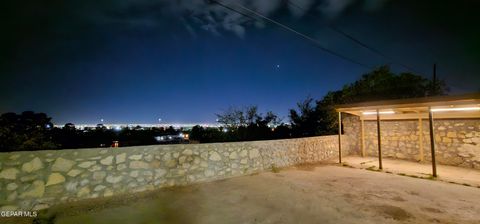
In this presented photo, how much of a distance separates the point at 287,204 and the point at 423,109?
26.1ft

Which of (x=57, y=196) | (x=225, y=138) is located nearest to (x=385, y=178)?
(x=57, y=196)

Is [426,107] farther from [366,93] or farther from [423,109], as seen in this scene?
[366,93]

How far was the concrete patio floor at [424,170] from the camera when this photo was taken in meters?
7.06

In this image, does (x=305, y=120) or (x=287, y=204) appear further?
(x=305, y=120)

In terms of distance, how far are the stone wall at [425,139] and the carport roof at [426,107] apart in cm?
24

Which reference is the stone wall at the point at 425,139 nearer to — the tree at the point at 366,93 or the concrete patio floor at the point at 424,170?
the concrete patio floor at the point at 424,170

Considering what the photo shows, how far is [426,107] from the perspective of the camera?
320 inches

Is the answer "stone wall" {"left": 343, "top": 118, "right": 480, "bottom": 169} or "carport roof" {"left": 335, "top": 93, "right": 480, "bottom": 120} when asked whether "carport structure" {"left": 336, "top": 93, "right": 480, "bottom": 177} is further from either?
"stone wall" {"left": 343, "top": 118, "right": 480, "bottom": 169}

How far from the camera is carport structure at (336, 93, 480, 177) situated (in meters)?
6.92

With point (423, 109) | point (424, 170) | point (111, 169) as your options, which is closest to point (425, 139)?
point (423, 109)

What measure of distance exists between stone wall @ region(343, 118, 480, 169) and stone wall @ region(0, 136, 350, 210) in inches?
278

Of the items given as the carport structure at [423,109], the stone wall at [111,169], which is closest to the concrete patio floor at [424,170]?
the carport structure at [423,109]

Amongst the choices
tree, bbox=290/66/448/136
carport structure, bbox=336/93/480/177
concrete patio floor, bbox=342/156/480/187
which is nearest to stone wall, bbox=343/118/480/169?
carport structure, bbox=336/93/480/177

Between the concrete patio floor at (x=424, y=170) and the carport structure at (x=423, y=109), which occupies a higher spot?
the carport structure at (x=423, y=109)
